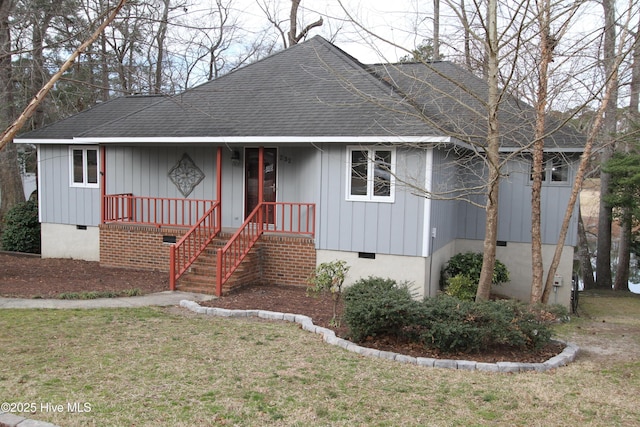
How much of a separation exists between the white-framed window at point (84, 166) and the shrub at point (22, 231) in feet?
9.50

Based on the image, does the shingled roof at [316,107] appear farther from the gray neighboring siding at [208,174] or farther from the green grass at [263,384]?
the green grass at [263,384]

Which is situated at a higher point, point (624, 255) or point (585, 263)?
point (624, 255)

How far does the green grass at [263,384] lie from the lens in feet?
16.1

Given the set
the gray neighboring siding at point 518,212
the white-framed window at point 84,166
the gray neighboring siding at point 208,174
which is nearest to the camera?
the gray neighboring siding at point 208,174

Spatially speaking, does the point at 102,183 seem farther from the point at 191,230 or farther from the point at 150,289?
the point at 150,289

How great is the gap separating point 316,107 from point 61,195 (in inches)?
315

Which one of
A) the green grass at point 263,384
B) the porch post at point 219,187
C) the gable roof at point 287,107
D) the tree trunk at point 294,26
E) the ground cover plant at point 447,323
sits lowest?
the green grass at point 263,384

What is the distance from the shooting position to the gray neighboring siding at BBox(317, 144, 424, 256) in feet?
36.8

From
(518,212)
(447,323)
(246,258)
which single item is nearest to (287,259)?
(246,258)

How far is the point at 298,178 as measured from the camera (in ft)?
43.6

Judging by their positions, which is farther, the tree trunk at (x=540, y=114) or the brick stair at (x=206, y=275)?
the brick stair at (x=206, y=275)

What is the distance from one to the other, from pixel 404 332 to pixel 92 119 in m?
13.1

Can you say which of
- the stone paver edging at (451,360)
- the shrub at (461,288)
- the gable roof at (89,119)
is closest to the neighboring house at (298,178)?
the gable roof at (89,119)

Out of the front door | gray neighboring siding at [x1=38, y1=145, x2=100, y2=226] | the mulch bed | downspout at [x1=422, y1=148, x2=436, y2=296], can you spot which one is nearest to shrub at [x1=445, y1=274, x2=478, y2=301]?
downspout at [x1=422, y1=148, x2=436, y2=296]
